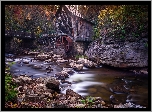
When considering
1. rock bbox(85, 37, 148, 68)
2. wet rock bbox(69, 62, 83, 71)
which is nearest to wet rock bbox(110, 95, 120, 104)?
wet rock bbox(69, 62, 83, 71)

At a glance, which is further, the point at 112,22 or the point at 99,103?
the point at 112,22

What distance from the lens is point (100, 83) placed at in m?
7.21

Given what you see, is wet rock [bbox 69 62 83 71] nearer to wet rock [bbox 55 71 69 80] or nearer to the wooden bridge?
wet rock [bbox 55 71 69 80]

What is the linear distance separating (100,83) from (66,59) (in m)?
1.48

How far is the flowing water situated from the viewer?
6.55m

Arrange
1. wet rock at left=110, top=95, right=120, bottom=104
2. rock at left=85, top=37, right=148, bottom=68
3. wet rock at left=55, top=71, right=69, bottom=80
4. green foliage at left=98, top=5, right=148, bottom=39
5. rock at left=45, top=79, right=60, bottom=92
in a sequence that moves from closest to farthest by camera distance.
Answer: green foliage at left=98, top=5, right=148, bottom=39, wet rock at left=110, top=95, right=120, bottom=104, wet rock at left=55, top=71, right=69, bottom=80, rock at left=45, top=79, right=60, bottom=92, rock at left=85, top=37, right=148, bottom=68

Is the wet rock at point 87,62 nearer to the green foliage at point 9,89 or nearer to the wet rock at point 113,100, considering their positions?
the wet rock at point 113,100

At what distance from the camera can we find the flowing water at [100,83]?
6551 millimetres

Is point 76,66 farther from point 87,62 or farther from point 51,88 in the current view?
point 51,88

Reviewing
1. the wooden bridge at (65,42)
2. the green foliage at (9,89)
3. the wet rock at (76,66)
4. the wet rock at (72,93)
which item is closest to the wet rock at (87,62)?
the wet rock at (76,66)
